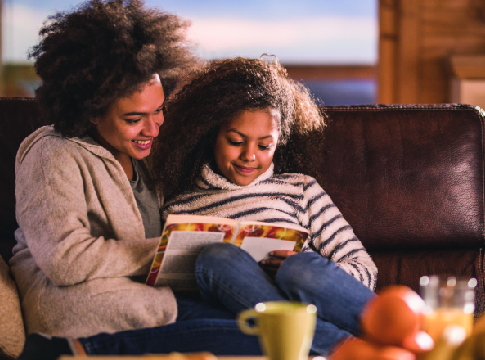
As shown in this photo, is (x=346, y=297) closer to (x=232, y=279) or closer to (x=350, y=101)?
(x=232, y=279)

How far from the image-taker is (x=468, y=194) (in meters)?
1.83

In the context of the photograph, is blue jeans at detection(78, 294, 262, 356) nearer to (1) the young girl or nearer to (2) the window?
(1) the young girl

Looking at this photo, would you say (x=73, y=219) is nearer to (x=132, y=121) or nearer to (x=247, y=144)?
(x=132, y=121)

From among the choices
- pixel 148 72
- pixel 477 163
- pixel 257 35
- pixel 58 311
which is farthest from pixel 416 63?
pixel 58 311

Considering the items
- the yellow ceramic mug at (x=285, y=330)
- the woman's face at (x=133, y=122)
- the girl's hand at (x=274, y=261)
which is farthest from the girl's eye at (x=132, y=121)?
the yellow ceramic mug at (x=285, y=330)

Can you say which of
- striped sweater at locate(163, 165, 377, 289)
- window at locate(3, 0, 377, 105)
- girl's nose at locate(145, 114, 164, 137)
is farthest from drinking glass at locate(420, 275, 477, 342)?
window at locate(3, 0, 377, 105)

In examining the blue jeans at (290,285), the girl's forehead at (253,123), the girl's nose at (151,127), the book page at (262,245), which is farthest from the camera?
the girl's forehead at (253,123)

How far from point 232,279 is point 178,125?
65 cm

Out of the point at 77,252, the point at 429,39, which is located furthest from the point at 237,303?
the point at 429,39

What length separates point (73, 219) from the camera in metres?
1.37

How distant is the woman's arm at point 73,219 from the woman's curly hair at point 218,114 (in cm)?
27

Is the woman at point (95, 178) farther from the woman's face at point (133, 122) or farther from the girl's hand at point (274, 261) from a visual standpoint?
the girl's hand at point (274, 261)

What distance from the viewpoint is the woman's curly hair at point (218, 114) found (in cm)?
171

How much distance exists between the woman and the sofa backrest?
352 millimetres
